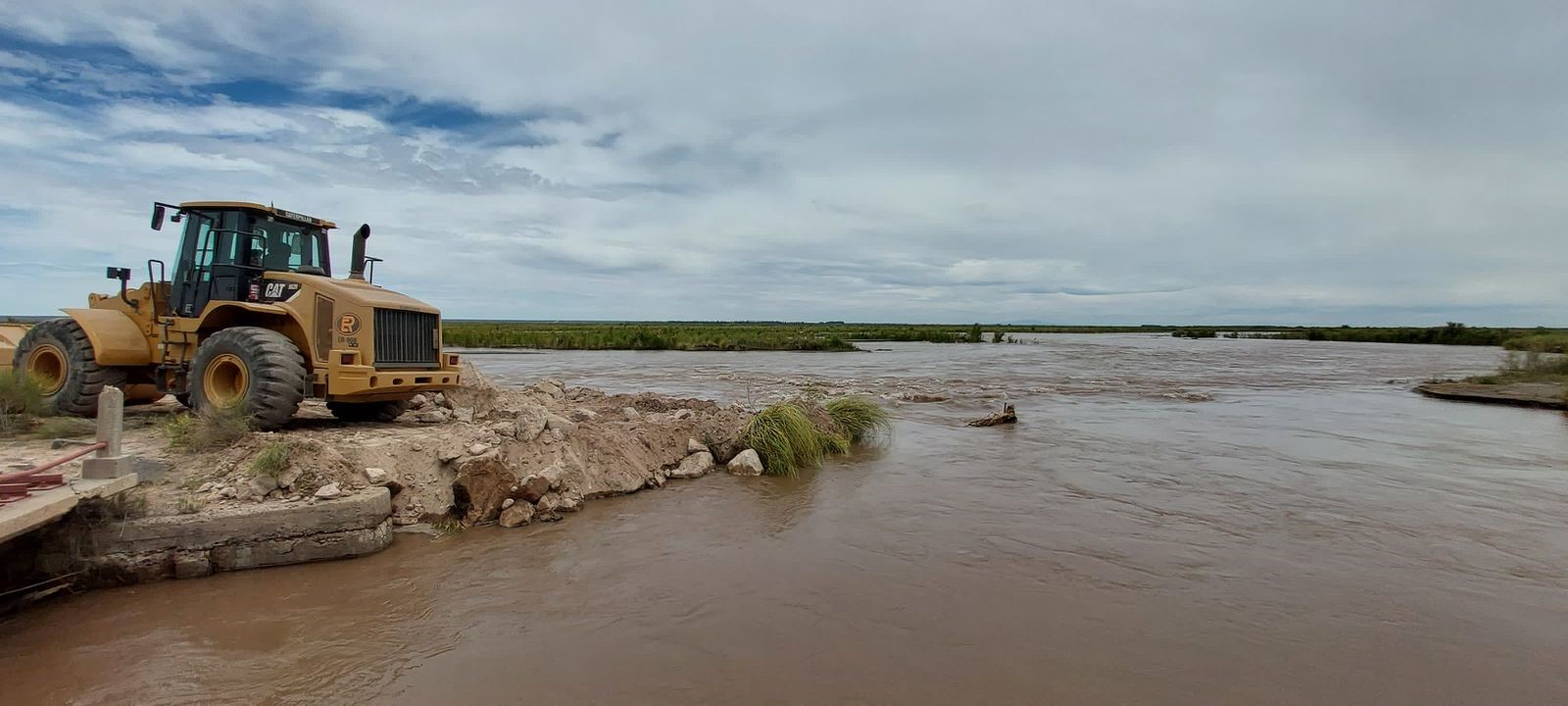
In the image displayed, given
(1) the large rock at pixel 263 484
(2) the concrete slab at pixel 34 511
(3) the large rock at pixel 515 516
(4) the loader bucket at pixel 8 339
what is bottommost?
(3) the large rock at pixel 515 516

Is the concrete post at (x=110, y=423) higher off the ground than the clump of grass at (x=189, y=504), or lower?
higher

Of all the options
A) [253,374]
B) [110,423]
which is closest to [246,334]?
[253,374]

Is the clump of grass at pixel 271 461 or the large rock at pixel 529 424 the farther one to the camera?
the large rock at pixel 529 424

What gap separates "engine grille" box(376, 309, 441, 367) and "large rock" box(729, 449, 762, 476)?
4056 millimetres

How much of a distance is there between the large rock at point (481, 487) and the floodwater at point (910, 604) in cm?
40

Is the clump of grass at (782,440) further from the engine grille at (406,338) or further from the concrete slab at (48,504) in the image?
the concrete slab at (48,504)

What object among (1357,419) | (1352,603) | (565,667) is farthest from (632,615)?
(1357,419)

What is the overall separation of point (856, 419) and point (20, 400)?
10.9 m

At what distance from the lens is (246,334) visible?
775cm

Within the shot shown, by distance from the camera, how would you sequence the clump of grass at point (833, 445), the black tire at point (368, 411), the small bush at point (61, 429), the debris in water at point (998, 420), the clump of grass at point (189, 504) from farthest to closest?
1. the debris in water at point (998, 420)
2. the clump of grass at point (833, 445)
3. the black tire at point (368, 411)
4. the small bush at point (61, 429)
5. the clump of grass at point (189, 504)

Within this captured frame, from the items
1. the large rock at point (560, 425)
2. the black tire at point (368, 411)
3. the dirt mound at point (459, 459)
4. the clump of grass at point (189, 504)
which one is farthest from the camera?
the black tire at point (368, 411)

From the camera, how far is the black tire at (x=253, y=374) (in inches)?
297

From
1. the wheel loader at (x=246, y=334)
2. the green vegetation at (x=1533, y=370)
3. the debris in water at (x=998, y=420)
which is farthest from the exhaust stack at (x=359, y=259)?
the green vegetation at (x=1533, y=370)

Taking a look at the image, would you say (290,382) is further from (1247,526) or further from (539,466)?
(1247,526)
